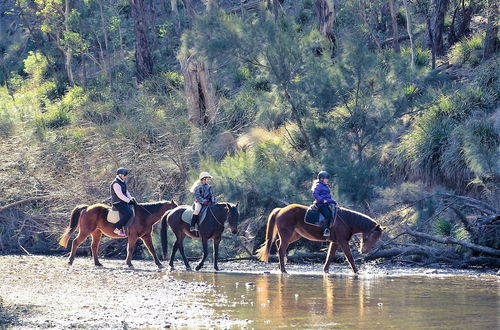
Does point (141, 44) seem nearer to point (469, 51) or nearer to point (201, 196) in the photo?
point (469, 51)

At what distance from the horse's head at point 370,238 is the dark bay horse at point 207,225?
319 cm

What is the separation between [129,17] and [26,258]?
86.7 ft

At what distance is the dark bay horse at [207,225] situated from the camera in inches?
873

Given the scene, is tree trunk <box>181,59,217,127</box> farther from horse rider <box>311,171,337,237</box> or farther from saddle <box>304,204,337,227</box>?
horse rider <box>311,171,337,237</box>

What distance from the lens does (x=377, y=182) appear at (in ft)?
77.7

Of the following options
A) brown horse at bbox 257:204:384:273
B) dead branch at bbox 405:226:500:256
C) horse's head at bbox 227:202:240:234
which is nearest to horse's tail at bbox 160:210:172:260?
horse's head at bbox 227:202:240:234

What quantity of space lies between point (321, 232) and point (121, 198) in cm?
505

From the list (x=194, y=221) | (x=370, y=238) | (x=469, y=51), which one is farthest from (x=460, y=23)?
(x=194, y=221)

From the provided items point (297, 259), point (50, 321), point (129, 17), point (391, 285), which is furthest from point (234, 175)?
point (129, 17)

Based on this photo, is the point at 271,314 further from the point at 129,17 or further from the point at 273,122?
the point at 129,17

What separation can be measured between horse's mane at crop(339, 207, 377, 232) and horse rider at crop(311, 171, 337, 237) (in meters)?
0.31

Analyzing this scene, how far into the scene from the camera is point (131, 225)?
910 inches

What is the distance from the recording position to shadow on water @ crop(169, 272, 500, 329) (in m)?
13.4

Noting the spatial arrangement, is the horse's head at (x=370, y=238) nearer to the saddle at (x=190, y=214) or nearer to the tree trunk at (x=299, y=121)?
the saddle at (x=190, y=214)
